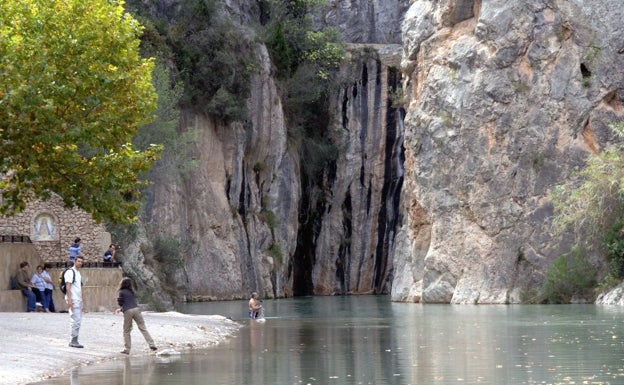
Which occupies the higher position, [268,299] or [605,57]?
[605,57]

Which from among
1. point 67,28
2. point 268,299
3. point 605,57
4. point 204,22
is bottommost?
point 268,299

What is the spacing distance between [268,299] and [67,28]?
4403 cm

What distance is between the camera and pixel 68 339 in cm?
2717

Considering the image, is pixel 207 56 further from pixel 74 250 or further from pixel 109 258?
pixel 74 250

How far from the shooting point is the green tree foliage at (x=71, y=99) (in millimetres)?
Answer: 28094

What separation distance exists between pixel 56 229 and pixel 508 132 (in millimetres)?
23139

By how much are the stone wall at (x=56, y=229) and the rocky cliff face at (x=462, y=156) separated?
41.1ft

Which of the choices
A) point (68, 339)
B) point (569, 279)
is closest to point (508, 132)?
point (569, 279)

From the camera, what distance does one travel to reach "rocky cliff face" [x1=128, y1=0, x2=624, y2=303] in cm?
5412

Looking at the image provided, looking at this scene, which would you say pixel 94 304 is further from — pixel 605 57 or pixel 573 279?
pixel 605 57

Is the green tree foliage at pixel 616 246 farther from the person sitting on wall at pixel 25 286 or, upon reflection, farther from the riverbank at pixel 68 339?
the person sitting on wall at pixel 25 286

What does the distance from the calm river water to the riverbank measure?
608 millimetres

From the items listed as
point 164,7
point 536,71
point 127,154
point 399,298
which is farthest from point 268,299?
point 127,154

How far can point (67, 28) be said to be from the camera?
29.1 metres
